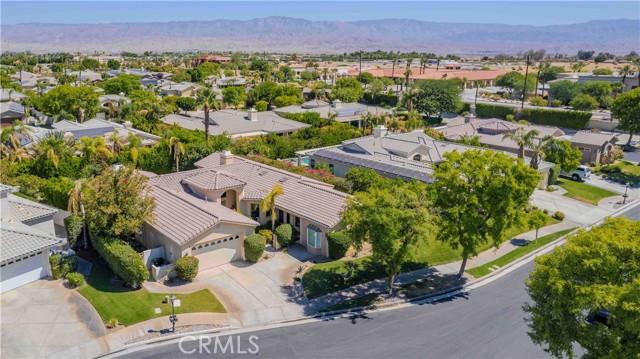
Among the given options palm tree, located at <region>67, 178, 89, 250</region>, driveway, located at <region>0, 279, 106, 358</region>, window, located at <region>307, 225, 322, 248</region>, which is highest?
palm tree, located at <region>67, 178, 89, 250</region>

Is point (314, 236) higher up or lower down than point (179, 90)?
lower down

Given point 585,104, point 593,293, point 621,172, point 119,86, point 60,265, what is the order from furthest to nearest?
1. point 119,86
2. point 585,104
3. point 621,172
4. point 60,265
5. point 593,293

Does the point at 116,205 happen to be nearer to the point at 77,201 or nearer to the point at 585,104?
the point at 77,201

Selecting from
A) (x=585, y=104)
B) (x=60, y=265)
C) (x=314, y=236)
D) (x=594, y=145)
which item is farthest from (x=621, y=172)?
(x=60, y=265)

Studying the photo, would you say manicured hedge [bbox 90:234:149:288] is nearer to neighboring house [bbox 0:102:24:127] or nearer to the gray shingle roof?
the gray shingle roof

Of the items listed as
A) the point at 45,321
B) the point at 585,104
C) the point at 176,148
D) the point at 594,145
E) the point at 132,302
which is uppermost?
the point at 585,104

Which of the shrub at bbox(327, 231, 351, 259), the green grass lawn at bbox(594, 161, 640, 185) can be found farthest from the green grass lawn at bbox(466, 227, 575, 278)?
the green grass lawn at bbox(594, 161, 640, 185)
